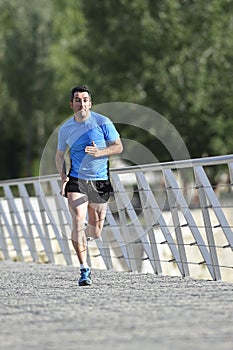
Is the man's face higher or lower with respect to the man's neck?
higher

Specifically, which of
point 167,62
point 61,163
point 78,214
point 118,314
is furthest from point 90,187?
point 167,62

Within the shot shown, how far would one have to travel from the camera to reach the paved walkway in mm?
6934

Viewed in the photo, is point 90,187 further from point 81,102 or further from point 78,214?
point 81,102

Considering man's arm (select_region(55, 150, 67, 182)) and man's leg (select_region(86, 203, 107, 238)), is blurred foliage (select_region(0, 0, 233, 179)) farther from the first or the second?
man's arm (select_region(55, 150, 67, 182))

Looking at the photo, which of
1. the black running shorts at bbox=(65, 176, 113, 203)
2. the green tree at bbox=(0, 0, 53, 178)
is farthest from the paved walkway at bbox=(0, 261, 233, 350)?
the green tree at bbox=(0, 0, 53, 178)

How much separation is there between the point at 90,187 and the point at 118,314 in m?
2.99

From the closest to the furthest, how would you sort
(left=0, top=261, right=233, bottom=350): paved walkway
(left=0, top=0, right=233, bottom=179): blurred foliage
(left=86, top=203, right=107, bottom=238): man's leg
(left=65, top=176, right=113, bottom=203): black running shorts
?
(left=0, top=261, right=233, bottom=350): paved walkway < (left=65, top=176, right=113, bottom=203): black running shorts < (left=86, top=203, right=107, bottom=238): man's leg < (left=0, top=0, right=233, bottom=179): blurred foliage


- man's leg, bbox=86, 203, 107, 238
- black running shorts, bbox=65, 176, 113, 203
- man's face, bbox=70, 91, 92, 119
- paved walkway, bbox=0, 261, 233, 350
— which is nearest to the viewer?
paved walkway, bbox=0, 261, 233, 350

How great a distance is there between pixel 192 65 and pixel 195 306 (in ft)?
149

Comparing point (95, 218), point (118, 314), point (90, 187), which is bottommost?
point (118, 314)

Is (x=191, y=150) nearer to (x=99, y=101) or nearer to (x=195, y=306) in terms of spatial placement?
(x=99, y=101)

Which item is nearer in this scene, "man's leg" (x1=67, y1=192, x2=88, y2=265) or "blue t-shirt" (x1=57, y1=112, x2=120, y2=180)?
"blue t-shirt" (x1=57, y1=112, x2=120, y2=180)

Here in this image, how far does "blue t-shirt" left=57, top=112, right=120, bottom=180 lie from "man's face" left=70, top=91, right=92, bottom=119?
80 millimetres

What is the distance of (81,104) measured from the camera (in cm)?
1108
